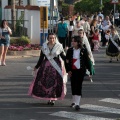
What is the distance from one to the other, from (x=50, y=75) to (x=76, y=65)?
67 centimetres

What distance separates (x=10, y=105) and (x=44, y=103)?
2.51 feet

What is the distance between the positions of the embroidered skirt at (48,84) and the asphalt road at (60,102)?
0.80 feet

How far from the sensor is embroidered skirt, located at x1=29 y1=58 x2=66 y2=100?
10.7 metres

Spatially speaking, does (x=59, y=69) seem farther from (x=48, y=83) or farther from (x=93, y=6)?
(x=93, y=6)

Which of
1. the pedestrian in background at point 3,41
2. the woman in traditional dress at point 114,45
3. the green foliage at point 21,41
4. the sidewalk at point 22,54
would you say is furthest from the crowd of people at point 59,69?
the green foliage at point 21,41

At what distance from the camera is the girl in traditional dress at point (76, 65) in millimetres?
10461

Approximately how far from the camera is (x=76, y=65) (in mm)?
10477

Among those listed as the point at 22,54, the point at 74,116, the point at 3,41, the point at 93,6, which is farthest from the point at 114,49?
the point at 93,6

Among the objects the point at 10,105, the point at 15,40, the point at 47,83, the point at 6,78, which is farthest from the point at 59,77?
the point at 15,40

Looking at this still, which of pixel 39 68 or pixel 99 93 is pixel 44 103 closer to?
pixel 39 68

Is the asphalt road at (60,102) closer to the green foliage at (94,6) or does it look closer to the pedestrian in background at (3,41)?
the pedestrian in background at (3,41)

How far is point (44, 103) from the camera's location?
36.1ft

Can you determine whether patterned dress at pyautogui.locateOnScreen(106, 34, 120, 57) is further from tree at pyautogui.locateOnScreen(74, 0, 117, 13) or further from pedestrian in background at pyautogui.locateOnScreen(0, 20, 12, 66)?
tree at pyautogui.locateOnScreen(74, 0, 117, 13)

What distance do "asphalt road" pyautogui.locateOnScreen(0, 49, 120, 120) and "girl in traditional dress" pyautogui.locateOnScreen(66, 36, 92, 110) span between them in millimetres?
375
